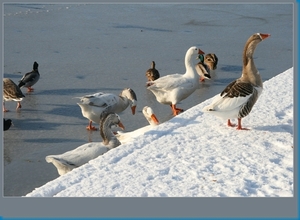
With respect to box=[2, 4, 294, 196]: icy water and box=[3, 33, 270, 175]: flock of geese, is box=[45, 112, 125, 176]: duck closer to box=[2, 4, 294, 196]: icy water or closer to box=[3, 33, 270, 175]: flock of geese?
box=[3, 33, 270, 175]: flock of geese

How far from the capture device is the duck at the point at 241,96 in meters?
5.28

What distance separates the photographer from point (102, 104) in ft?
22.7

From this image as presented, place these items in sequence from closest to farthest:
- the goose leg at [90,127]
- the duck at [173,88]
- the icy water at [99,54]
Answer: the icy water at [99,54] → the goose leg at [90,127] → the duck at [173,88]

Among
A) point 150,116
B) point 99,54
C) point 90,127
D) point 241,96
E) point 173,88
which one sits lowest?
point 90,127

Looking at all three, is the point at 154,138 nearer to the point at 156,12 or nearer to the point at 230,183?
the point at 230,183

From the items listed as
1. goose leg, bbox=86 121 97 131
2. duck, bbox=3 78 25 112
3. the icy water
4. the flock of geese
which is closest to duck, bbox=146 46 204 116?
the flock of geese

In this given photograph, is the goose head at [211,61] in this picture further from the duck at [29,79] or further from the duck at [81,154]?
the duck at [81,154]

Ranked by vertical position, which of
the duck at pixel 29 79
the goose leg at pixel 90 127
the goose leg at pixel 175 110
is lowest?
the goose leg at pixel 90 127

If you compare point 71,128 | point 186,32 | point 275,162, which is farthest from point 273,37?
point 275,162

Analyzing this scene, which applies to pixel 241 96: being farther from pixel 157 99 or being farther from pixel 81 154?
pixel 157 99

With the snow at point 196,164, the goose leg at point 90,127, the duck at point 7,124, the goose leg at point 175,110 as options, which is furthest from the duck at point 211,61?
the duck at point 7,124

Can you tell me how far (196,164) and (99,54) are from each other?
18.3 feet

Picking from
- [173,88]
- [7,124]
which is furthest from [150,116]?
[7,124]

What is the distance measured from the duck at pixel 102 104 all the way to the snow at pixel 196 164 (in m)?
1.37
